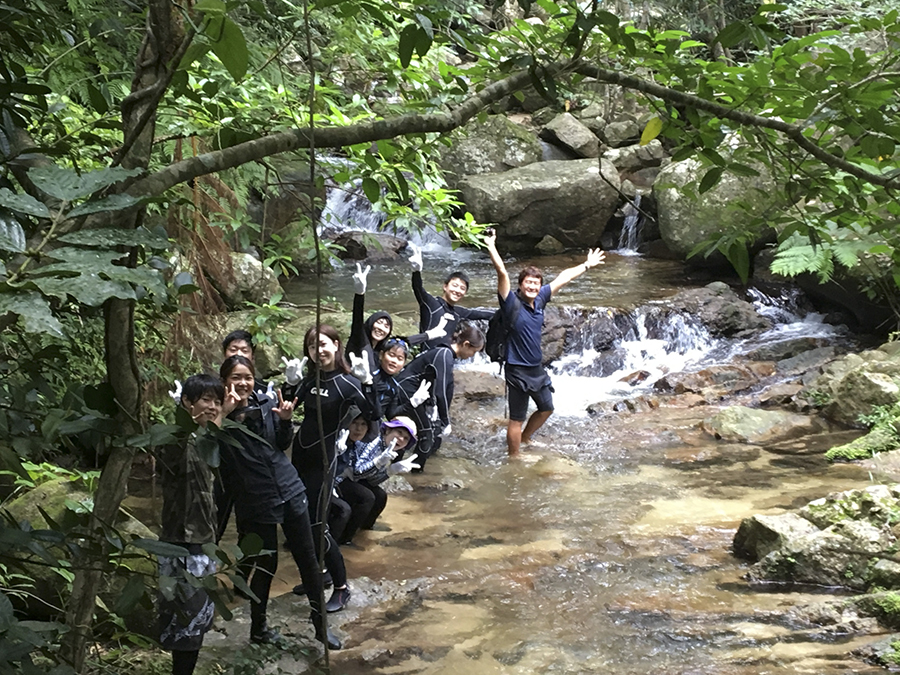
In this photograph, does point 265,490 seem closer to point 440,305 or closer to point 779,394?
point 440,305

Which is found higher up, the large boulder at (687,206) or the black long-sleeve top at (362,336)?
the large boulder at (687,206)

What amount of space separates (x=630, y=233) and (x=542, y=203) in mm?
2426

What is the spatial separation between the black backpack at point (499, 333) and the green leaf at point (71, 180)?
18.4 ft

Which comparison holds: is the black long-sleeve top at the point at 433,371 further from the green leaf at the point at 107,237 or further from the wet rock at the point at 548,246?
the wet rock at the point at 548,246

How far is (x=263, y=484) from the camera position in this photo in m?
3.66

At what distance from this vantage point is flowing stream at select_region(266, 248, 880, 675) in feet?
12.3

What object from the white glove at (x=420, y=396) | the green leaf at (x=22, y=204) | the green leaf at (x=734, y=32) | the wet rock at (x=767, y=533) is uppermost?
the green leaf at (x=734, y=32)

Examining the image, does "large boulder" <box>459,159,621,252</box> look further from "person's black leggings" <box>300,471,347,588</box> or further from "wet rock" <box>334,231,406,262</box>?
"person's black leggings" <box>300,471,347,588</box>

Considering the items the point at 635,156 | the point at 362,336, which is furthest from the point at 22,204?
the point at 635,156

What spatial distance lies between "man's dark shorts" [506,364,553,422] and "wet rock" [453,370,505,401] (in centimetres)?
214

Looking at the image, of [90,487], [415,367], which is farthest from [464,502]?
[90,487]

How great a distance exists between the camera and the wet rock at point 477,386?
30.2ft

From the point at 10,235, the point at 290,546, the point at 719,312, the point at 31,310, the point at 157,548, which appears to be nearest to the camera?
the point at 31,310

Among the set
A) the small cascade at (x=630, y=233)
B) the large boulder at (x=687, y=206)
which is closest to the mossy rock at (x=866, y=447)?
the large boulder at (x=687, y=206)
